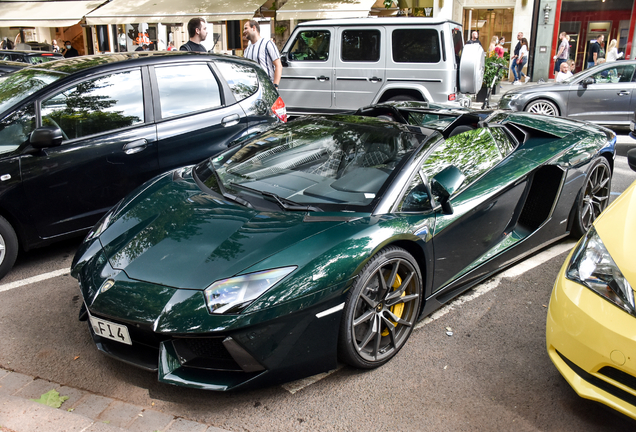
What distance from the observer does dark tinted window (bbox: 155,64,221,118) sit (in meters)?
5.01

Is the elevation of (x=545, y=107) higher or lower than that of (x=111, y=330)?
higher

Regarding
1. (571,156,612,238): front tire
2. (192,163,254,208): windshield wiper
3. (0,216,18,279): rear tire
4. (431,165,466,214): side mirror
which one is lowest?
(0,216,18,279): rear tire

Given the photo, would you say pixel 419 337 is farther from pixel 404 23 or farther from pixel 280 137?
pixel 404 23

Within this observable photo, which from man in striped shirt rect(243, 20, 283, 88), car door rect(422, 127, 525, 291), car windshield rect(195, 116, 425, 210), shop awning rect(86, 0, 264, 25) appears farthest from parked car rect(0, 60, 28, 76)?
shop awning rect(86, 0, 264, 25)

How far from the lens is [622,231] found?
8.67 feet

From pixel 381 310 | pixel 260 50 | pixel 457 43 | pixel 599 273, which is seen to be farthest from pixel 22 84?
pixel 457 43

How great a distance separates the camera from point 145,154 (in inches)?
188

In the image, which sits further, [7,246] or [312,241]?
[7,246]

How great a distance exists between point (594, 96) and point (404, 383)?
9.08 metres

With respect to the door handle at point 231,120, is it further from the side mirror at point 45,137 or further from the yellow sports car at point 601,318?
the yellow sports car at point 601,318

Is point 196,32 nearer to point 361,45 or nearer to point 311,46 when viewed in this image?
point 311,46

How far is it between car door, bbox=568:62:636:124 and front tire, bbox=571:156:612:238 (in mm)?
6119

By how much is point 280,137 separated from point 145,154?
4.69 ft

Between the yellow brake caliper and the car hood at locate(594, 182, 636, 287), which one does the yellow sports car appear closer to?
the car hood at locate(594, 182, 636, 287)
